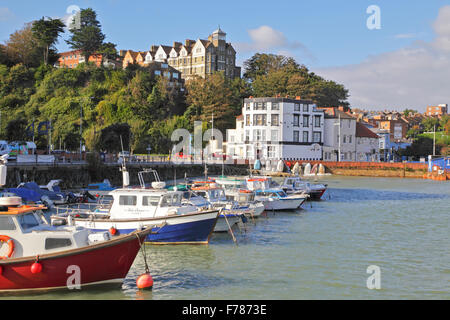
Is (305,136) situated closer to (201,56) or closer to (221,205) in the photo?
(201,56)

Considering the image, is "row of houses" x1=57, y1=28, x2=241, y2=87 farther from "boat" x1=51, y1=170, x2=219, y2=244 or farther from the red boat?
the red boat

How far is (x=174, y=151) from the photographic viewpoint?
8812 centimetres

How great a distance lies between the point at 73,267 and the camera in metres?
15.6

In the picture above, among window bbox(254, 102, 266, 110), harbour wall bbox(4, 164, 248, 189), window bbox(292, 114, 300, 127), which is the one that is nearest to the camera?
harbour wall bbox(4, 164, 248, 189)

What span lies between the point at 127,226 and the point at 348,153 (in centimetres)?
8125

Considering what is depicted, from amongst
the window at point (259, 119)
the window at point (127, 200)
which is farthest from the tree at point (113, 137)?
the window at point (127, 200)

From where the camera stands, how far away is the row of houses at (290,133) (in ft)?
294

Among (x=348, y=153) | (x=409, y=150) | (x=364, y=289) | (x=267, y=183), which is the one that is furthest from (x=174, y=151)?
(x=364, y=289)

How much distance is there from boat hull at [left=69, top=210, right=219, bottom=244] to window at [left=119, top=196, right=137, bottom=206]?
122 centimetres

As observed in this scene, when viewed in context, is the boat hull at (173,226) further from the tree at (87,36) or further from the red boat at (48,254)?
the tree at (87,36)

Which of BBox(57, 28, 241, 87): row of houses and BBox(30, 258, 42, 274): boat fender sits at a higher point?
BBox(57, 28, 241, 87): row of houses

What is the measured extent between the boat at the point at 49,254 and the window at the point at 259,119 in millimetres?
74778

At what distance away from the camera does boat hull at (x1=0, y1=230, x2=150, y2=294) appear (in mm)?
15297

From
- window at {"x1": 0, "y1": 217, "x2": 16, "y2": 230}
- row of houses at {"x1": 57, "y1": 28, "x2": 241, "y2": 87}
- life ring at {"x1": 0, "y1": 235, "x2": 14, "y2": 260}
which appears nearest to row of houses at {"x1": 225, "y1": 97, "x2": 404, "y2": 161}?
row of houses at {"x1": 57, "y1": 28, "x2": 241, "y2": 87}
